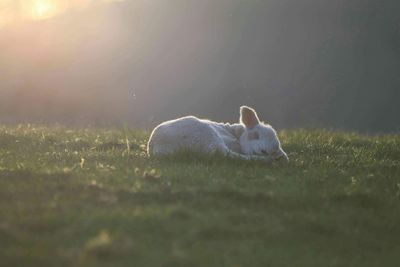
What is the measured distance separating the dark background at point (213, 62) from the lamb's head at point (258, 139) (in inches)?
1339

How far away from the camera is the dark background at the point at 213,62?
49.9 m

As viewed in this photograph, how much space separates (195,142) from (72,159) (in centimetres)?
229

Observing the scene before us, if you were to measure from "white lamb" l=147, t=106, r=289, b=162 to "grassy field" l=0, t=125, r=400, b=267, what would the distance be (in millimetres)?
388

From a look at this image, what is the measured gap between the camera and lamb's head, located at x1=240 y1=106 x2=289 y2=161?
1238 cm

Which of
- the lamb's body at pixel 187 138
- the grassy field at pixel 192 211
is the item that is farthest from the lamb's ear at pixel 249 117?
the grassy field at pixel 192 211

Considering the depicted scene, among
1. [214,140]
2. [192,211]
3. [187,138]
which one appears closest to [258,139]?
[214,140]

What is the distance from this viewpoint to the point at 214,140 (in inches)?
481

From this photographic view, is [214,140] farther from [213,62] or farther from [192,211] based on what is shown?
[213,62]

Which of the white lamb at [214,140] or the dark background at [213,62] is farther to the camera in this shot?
the dark background at [213,62]

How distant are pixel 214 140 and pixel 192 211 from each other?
4.74 metres

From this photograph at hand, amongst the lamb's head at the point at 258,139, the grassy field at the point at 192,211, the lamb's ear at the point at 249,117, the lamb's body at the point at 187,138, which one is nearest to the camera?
the grassy field at the point at 192,211

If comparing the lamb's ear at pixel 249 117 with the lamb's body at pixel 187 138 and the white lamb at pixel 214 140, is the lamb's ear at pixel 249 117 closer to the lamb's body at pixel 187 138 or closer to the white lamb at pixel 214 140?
the white lamb at pixel 214 140

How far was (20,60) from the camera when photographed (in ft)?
162

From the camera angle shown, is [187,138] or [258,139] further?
[258,139]
